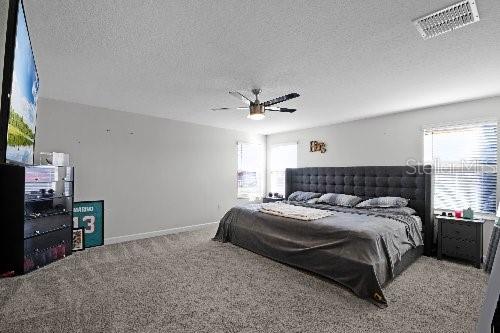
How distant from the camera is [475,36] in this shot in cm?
215

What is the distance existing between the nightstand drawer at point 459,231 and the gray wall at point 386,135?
0.49 meters

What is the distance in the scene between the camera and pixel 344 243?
2951 mm

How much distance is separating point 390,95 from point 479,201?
2257mm

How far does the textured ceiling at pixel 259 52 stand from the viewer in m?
1.88

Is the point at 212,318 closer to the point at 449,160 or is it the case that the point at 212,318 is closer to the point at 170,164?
the point at 170,164

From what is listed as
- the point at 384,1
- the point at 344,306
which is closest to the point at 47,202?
the point at 344,306

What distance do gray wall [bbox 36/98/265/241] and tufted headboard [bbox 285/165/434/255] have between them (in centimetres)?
200

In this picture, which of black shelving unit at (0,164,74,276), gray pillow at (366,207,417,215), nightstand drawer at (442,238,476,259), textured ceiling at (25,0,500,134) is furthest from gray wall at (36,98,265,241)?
nightstand drawer at (442,238,476,259)

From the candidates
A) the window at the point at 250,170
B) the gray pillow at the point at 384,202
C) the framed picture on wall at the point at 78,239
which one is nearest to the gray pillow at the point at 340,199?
the gray pillow at the point at 384,202

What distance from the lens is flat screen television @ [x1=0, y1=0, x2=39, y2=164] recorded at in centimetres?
102

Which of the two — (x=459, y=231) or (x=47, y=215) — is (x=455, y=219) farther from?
(x=47, y=215)

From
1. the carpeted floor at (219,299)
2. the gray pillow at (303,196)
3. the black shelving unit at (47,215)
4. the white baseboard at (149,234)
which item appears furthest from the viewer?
the gray pillow at (303,196)

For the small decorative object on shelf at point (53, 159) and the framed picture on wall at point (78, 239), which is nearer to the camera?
the small decorative object on shelf at point (53, 159)

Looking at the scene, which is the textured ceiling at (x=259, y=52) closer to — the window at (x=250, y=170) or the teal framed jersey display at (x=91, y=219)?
the teal framed jersey display at (x=91, y=219)
